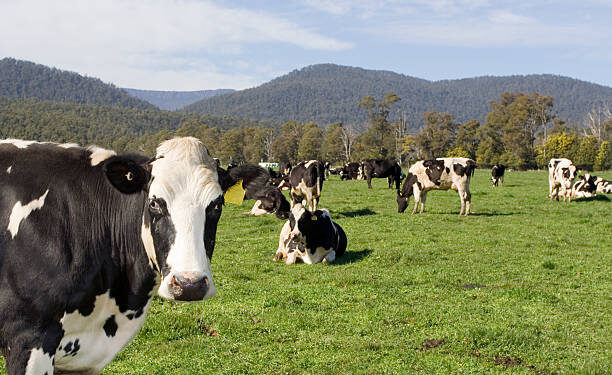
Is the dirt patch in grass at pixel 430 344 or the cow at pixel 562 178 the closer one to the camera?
the dirt patch in grass at pixel 430 344

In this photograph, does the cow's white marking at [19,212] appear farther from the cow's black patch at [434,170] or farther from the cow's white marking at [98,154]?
the cow's black patch at [434,170]

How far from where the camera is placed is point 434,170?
21000mm

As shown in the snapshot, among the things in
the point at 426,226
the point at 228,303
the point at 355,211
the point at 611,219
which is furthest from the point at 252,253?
the point at 611,219

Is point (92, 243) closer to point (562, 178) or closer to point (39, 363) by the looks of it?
point (39, 363)

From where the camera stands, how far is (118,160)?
382 cm

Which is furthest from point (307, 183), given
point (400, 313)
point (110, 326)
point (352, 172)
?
point (352, 172)

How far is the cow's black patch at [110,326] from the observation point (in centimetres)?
399

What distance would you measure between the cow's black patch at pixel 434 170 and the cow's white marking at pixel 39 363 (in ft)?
61.7

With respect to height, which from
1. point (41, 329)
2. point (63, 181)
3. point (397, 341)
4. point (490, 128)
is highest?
point (490, 128)

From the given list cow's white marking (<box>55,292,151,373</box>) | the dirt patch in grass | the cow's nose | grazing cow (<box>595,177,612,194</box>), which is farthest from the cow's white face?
grazing cow (<box>595,177,612,194</box>)

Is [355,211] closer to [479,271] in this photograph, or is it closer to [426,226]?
[426,226]

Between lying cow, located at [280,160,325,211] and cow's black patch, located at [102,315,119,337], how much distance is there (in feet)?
52.5

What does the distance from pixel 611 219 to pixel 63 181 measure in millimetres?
20104

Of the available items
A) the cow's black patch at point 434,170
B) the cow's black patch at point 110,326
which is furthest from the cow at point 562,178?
the cow's black patch at point 110,326
